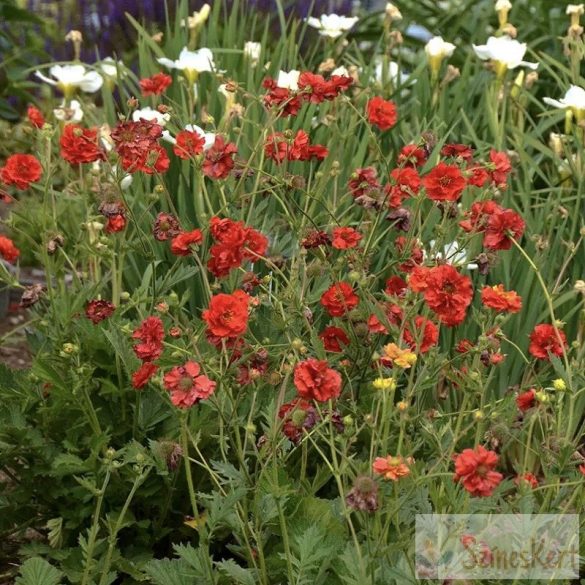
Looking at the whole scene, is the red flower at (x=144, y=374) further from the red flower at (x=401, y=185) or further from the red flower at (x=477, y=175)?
the red flower at (x=477, y=175)

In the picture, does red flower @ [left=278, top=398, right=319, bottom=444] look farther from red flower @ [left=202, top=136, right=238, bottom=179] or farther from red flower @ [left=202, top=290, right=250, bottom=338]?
red flower @ [left=202, top=136, right=238, bottom=179]

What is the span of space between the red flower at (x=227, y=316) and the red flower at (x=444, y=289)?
277 millimetres

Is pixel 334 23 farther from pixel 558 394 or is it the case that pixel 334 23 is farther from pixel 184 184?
pixel 558 394

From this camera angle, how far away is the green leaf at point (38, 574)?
76.3 inches

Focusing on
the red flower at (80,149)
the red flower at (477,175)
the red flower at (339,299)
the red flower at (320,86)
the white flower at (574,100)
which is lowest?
the red flower at (339,299)

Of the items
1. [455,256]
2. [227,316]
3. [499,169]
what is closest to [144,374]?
[227,316]

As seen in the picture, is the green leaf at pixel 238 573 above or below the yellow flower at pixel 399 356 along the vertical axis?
below

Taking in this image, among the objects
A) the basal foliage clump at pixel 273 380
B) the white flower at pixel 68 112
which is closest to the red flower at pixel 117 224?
the basal foliage clump at pixel 273 380

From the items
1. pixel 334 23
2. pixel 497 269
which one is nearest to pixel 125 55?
pixel 334 23

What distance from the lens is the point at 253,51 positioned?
11.6 ft

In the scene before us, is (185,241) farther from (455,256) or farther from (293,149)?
(455,256)

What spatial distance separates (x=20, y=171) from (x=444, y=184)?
2.83ft

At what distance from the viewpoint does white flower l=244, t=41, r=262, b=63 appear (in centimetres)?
343

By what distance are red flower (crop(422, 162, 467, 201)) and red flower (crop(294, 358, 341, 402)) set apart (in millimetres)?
491
